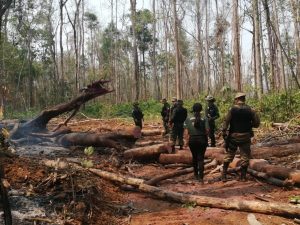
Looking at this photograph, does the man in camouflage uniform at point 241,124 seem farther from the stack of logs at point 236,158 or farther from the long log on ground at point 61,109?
the long log on ground at point 61,109

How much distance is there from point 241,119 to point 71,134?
648 cm

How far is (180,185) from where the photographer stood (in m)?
8.23

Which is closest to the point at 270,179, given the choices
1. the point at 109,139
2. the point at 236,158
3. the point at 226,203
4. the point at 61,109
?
the point at 236,158

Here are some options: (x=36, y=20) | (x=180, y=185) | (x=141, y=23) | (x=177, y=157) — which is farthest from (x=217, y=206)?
(x=36, y=20)

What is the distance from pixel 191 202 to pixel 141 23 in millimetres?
34305

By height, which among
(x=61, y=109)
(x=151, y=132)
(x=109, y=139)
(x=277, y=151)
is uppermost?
(x=61, y=109)

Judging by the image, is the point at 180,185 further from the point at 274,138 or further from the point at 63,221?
the point at 274,138

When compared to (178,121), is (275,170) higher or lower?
lower

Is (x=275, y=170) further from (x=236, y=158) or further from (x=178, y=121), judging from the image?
(x=178, y=121)

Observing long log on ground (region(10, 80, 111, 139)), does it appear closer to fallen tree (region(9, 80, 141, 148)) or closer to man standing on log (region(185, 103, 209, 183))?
fallen tree (region(9, 80, 141, 148))

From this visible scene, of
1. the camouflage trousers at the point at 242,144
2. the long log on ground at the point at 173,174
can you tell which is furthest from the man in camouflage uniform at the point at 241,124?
the long log on ground at the point at 173,174

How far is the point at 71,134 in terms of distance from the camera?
1245 cm

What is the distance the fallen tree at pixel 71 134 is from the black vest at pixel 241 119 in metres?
4.45

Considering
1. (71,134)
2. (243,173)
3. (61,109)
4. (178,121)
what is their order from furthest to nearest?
(61,109), (71,134), (178,121), (243,173)
